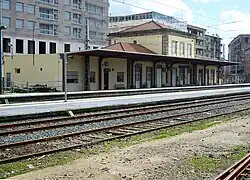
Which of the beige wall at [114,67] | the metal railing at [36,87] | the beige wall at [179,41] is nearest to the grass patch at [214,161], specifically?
the metal railing at [36,87]

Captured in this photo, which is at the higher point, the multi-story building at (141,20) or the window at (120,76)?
the multi-story building at (141,20)

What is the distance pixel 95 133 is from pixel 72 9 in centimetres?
6474

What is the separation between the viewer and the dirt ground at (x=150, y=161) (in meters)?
6.96

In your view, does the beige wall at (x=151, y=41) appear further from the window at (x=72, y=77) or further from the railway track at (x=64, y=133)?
the railway track at (x=64, y=133)

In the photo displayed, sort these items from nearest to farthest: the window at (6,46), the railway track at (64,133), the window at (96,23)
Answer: the railway track at (64,133)
the window at (6,46)
the window at (96,23)

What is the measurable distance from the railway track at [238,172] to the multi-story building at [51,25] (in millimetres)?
47450

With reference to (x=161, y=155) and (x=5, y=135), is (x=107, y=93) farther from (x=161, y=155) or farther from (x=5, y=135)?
(x=161, y=155)

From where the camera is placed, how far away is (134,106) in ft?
72.5

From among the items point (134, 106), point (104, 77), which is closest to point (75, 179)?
point (134, 106)

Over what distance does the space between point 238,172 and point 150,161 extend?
6.38ft

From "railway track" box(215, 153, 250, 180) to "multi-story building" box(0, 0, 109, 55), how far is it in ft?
Result: 156

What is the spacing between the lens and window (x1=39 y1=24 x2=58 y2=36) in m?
66.5

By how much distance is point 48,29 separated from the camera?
221ft

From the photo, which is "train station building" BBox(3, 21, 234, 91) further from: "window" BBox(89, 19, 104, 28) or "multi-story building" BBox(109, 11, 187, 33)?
"window" BBox(89, 19, 104, 28)
